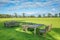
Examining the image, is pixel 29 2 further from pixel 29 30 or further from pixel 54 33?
pixel 54 33

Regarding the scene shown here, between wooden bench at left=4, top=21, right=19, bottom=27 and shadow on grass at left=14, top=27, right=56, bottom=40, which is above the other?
wooden bench at left=4, top=21, right=19, bottom=27

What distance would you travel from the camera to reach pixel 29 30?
264 centimetres

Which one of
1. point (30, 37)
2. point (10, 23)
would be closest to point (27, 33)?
point (30, 37)

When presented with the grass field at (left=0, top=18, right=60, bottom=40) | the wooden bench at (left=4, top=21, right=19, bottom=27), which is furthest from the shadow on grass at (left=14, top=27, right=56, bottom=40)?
the wooden bench at (left=4, top=21, right=19, bottom=27)

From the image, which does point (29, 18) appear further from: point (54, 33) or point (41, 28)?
point (54, 33)

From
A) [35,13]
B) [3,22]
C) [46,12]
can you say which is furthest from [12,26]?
[46,12]

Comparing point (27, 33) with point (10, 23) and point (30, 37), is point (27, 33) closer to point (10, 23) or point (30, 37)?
point (30, 37)

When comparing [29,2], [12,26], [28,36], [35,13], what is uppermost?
[29,2]

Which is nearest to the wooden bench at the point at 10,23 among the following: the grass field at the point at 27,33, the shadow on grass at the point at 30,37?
the grass field at the point at 27,33

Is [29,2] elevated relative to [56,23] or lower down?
elevated

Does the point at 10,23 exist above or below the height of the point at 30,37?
above

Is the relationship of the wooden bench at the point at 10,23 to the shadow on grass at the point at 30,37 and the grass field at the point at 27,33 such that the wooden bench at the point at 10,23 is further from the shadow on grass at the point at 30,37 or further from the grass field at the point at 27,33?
the shadow on grass at the point at 30,37

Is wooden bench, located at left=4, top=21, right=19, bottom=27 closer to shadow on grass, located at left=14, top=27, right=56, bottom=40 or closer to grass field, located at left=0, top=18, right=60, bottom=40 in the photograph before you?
grass field, located at left=0, top=18, right=60, bottom=40

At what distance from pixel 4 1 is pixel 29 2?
0.47m
